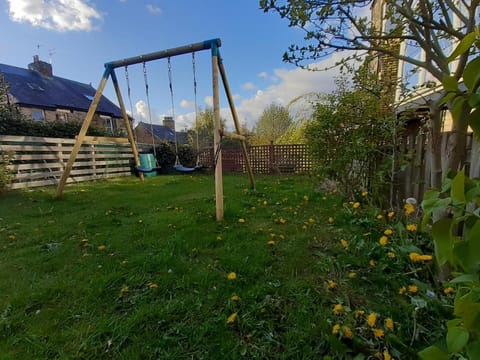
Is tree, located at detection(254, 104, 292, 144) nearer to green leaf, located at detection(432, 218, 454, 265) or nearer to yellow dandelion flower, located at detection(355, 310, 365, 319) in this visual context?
yellow dandelion flower, located at detection(355, 310, 365, 319)

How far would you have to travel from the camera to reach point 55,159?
6379 millimetres

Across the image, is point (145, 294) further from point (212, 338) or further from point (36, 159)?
point (36, 159)

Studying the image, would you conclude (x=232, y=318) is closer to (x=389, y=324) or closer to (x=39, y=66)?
(x=389, y=324)

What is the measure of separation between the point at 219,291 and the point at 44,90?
2088cm

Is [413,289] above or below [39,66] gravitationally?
below

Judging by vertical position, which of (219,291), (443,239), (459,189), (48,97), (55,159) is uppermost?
(48,97)

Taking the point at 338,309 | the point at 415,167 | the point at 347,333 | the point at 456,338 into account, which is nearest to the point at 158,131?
the point at 415,167

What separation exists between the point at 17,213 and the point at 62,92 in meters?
17.9

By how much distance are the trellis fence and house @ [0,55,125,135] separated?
255 inches

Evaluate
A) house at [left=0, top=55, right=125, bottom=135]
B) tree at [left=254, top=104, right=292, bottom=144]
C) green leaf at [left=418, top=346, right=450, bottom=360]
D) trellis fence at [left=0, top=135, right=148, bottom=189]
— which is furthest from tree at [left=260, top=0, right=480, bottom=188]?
house at [left=0, top=55, right=125, bottom=135]

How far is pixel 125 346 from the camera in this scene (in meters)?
1.27

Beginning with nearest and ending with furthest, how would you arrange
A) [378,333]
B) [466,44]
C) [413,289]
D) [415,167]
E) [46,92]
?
1. [466,44]
2. [378,333]
3. [413,289]
4. [415,167]
5. [46,92]

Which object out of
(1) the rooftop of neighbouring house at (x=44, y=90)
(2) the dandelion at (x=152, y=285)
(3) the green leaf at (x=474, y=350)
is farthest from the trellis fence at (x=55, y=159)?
(1) the rooftop of neighbouring house at (x=44, y=90)

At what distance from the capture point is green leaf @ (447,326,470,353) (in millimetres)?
408
